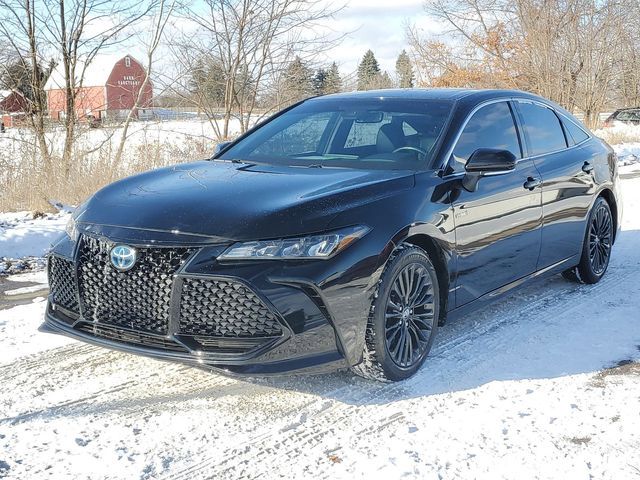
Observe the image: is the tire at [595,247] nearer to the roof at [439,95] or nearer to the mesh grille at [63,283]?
the roof at [439,95]

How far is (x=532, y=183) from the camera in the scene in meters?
5.07

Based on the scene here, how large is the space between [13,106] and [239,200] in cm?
892

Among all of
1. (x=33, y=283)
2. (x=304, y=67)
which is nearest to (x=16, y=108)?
(x=304, y=67)

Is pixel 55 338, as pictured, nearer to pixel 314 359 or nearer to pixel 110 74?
pixel 314 359

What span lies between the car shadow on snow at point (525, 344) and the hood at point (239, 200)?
973mm

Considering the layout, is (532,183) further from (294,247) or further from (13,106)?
(13,106)

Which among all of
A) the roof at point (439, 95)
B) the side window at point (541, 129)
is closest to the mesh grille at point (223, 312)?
the roof at point (439, 95)

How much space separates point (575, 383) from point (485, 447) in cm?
101

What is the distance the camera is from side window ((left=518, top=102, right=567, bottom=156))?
211 inches

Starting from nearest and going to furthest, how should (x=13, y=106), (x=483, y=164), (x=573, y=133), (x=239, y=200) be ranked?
(x=239, y=200) → (x=483, y=164) → (x=573, y=133) → (x=13, y=106)

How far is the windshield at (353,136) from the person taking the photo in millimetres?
4465

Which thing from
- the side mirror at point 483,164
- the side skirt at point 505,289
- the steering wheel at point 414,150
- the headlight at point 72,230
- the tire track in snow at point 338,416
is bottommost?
the tire track in snow at point 338,416

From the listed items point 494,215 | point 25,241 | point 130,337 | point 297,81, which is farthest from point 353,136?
point 297,81

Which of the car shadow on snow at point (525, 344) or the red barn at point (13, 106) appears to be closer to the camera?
the car shadow on snow at point (525, 344)
